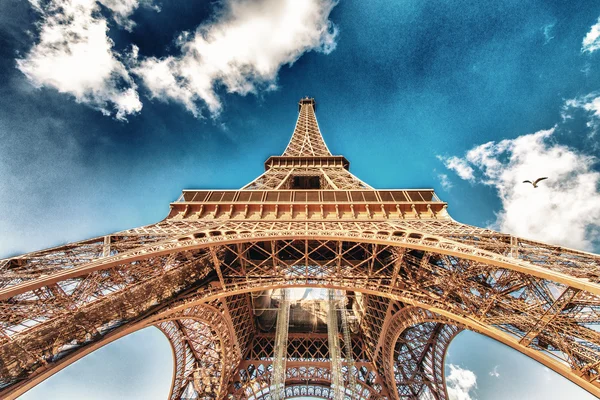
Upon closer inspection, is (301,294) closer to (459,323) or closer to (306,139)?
(459,323)

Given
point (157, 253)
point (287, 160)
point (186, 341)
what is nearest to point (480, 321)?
point (157, 253)

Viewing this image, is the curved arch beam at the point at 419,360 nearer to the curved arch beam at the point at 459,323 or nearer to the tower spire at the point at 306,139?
the curved arch beam at the point at 459,323

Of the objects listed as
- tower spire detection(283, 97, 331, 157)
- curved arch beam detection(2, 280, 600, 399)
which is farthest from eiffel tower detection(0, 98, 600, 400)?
tower spire detection(283, 97, 331, 157)

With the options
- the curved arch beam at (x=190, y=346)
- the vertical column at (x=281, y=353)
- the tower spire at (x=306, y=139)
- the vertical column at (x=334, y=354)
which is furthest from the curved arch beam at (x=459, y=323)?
the tower spire at (x=306, y=139)

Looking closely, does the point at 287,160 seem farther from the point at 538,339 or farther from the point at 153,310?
the point at 538,339

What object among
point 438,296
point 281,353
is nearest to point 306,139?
point 281,353

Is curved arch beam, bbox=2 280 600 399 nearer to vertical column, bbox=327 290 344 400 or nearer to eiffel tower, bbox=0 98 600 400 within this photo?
eiffel tower, bbox=0 98 600 400
